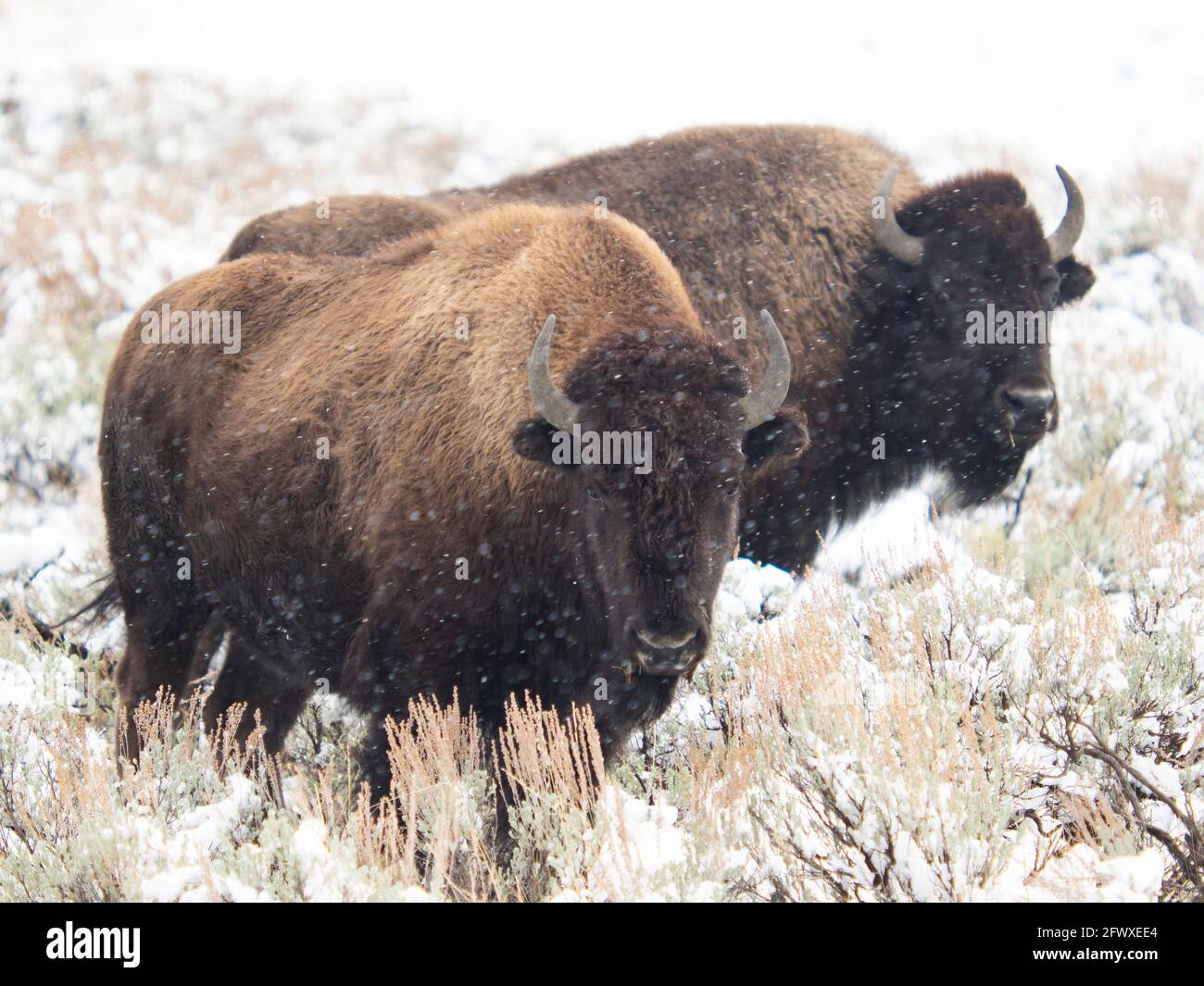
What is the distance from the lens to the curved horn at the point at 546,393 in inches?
139

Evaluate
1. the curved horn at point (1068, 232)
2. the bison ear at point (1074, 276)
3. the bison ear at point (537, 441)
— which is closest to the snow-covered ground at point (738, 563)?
the bison ear at point (537, 441)

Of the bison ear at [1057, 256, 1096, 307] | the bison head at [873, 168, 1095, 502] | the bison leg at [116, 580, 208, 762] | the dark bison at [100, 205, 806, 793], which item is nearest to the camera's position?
the dark bison at [100, 205, 806, 793]

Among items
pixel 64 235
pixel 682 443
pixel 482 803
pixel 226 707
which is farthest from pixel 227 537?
pixel 64 235

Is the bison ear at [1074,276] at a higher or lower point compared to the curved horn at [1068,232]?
lower

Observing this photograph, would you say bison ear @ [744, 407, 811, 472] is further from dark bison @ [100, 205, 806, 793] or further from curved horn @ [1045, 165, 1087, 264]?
curved horn @ [1045, 165, 1087, 264]

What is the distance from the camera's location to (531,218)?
4480mm

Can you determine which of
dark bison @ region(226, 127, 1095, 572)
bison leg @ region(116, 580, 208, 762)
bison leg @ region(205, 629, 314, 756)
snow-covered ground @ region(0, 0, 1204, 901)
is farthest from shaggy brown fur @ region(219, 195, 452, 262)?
snow-covered ground @ region(0, 0, 1204, 901)

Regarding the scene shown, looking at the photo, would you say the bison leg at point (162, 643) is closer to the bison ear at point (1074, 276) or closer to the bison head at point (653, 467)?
the bison head at point (653, 467)

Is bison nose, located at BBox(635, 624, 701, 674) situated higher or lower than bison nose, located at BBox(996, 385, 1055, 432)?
lower

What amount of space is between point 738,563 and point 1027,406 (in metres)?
1.63

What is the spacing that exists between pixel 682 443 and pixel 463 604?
89 centimetres

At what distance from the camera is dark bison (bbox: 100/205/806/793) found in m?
3.53

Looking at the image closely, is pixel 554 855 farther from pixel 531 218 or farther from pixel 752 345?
pixel 752 345

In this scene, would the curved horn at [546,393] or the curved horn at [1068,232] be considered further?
the curved horn at [1068,232]
